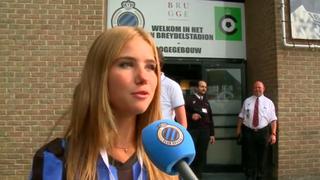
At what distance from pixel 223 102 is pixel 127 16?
8.12 ft

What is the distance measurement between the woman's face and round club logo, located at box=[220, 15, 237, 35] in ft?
25.2

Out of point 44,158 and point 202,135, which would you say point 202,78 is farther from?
point 44,158

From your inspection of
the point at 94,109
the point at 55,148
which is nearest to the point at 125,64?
the point at 94,109

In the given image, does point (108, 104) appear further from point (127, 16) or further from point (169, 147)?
point (127, 16)

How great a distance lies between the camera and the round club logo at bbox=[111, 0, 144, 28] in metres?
8.34

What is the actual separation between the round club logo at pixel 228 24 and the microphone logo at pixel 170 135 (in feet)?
26.1

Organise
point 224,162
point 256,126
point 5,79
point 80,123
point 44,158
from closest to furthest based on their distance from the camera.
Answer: point 44,158, point 80,123, point 5,79, point 256,126, point 224,162

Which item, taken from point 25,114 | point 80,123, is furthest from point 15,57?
point 80,123

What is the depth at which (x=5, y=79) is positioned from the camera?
23.1 feet

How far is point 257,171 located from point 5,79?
439cm

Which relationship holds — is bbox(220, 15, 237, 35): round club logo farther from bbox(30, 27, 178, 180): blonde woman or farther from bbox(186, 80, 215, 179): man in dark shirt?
bbox(30, 27, 178, 180): blonde woman

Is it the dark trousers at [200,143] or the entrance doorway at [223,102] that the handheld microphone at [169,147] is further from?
the entrance doorway at [223,102]

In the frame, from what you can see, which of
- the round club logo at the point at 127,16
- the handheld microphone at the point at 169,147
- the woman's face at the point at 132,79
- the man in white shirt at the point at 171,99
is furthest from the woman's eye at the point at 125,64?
the round club logo at the point at 127,16

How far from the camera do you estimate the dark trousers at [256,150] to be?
789 centimetres
